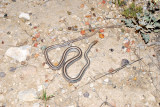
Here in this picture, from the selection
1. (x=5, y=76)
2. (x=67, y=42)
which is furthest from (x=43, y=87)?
(x=67, y=42)

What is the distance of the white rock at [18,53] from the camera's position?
618 centimetres

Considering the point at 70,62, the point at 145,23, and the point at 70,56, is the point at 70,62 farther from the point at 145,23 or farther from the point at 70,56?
the point at 145,23

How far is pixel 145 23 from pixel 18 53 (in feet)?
15.7

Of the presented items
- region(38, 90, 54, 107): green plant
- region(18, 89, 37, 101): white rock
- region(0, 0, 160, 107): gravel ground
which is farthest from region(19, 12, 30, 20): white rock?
region(38, 90, 54, 107): green plant

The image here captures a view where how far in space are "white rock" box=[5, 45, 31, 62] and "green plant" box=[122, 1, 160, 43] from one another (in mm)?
3969

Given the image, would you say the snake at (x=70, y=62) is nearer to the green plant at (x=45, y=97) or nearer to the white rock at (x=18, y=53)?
the white rock at (x=18, y=53)

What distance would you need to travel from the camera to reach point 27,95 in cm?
544

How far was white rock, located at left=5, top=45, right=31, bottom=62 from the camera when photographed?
6180 mm

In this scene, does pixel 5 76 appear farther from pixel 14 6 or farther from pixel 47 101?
pixel 14 6

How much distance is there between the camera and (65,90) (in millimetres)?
5676

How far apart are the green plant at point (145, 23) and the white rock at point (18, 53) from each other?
397 cm

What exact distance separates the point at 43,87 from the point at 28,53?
1.42 metres

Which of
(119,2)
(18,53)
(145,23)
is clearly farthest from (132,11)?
(18,53)

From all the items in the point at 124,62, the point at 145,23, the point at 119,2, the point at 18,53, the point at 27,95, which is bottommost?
the point at 27,95
